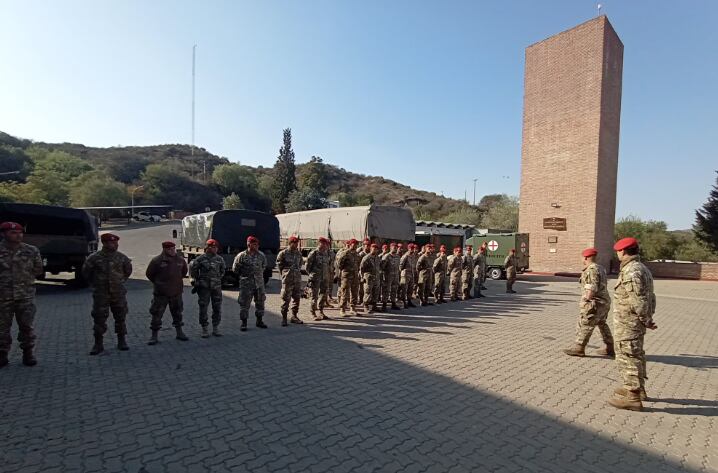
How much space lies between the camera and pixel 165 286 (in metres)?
6.69

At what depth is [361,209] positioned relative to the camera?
15.9 meters

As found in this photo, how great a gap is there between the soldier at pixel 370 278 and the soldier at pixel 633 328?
20.0ft

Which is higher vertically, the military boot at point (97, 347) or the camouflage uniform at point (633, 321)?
the camouflage uniform at point (633, 321)

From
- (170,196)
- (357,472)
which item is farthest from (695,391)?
(170,196)

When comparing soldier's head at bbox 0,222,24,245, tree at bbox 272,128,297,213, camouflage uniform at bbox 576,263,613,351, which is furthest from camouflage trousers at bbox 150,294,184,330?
tree at bbox 272,128,297,213

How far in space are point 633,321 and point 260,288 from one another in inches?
238

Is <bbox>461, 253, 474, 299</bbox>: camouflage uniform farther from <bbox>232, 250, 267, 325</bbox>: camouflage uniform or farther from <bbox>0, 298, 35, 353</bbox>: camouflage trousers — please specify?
<bbox>0, 298, 35, 353</bbox>: camouflage trousers

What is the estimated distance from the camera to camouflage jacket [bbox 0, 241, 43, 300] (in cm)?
536

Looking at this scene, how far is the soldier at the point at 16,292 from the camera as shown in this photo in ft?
17.4

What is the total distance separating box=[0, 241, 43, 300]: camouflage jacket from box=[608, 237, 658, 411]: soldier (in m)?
7.69

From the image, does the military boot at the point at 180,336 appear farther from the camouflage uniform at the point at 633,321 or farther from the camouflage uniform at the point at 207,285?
the camouflage uniform at the point at 633,321

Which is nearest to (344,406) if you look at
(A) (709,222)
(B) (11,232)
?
(B) (11,232)

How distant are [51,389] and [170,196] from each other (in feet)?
292

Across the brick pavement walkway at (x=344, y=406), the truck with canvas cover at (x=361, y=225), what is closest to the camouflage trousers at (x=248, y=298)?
the brick pavement walkway at (x=344, y=406)
